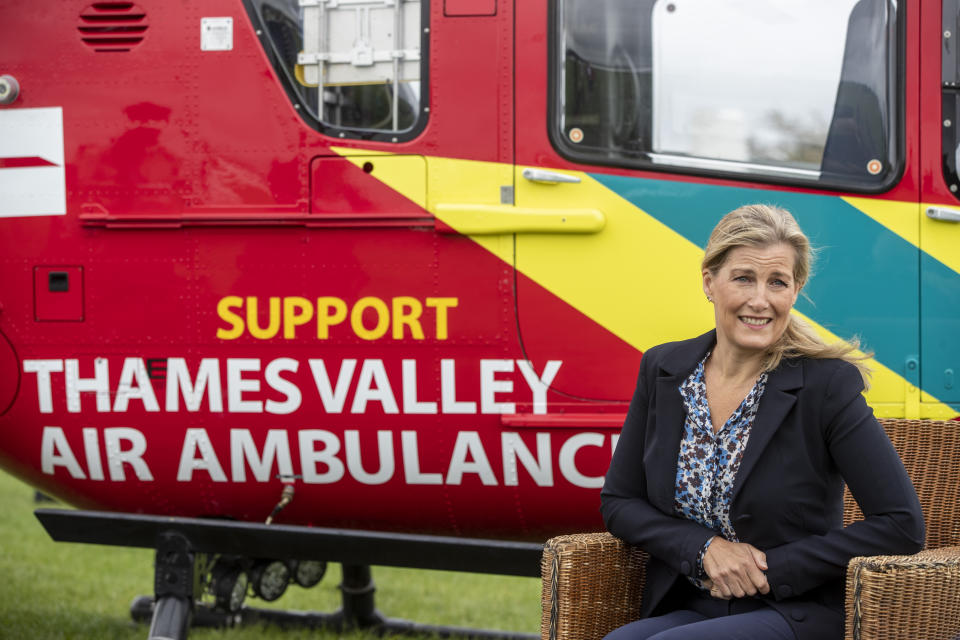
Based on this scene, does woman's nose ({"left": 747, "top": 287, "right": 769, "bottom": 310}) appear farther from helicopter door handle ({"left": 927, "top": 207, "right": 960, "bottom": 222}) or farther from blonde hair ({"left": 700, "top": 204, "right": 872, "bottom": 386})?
helicopter door handle ({"left": 927, "top": 207, "right": 960, "bottom": 222})

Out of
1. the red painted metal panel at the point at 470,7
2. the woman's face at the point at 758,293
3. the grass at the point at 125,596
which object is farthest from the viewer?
the grass at the point at 125,596

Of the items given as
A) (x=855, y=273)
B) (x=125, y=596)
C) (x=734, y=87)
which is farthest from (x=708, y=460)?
(x=125, y=596)

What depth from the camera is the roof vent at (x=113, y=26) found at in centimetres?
364

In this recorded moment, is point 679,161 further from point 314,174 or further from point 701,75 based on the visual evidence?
point 314,174

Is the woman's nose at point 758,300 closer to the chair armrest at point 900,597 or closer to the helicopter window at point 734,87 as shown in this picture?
the chair armrest at point 900,597

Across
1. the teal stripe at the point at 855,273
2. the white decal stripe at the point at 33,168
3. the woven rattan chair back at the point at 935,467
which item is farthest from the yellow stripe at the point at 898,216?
the white decal stripe at the point at 33,168

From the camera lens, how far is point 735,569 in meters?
2.22

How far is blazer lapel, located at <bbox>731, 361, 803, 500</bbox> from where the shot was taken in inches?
87.7

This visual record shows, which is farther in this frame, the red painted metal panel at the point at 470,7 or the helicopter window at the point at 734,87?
the red painted metal panel at the point at 470,7

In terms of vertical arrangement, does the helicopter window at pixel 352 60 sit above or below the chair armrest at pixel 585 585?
above

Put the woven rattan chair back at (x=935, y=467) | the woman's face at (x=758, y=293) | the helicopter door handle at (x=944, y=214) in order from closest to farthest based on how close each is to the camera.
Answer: the woman's face at (x=758, y=293), the woven rattan chair back at (x=935, y=467), the helicopter door handle at (x=944, y=214)

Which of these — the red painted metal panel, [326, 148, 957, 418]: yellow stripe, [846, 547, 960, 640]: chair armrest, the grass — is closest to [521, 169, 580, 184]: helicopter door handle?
[326, 148, 957, 418]: yellow stripe

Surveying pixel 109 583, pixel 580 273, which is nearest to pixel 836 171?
pixel 580 273

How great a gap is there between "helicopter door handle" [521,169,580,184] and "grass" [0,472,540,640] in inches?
96.9
